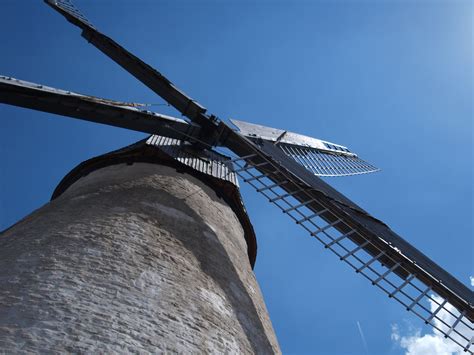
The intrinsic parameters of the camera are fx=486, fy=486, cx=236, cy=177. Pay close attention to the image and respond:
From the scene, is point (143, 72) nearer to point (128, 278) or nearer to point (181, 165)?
point (181, 165)

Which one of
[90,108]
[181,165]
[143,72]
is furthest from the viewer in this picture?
[143,72]

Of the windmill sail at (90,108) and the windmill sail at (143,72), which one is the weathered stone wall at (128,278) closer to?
the windmill sail at (90,108)

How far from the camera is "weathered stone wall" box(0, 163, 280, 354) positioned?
2967 millimetres

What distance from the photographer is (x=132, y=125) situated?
7012 mm

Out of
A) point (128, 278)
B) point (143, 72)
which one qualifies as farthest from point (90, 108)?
point (128, 278)

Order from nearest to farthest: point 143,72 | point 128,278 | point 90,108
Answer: point 128,278 < point 90,108 < point 143,72

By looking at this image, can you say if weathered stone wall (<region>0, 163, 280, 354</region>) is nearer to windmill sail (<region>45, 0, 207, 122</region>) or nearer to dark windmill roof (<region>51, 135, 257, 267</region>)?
dark windmill roof (<region>51, 135, 257, 267</region>)

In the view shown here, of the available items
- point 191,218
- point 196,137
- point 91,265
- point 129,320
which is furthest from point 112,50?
point 129,320

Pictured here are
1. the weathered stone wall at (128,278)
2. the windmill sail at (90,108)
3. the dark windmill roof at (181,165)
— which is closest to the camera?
the weathered stone wall at (128,278)

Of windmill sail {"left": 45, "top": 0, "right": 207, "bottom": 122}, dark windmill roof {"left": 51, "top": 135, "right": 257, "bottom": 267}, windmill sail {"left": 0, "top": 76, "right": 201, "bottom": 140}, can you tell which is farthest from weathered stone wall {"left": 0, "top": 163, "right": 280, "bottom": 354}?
windmill sail {"left": 45, "top": 0, "right": 207, "bottom": 122}

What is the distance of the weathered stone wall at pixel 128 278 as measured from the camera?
2.97m

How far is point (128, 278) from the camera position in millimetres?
3543

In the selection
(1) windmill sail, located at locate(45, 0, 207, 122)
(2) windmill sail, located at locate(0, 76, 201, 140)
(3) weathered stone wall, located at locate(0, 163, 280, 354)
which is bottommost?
(3) weathered stone wall, located at locate(0, 163, 280, 354)

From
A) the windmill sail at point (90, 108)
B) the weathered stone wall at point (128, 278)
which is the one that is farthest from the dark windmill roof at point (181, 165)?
the weathered stone wall at point (128, 278)
